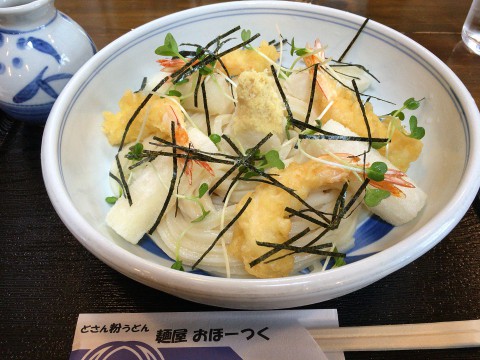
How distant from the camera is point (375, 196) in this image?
1454 mm

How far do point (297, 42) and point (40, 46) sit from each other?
1.41 m

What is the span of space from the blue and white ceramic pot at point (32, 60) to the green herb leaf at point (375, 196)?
1714mm

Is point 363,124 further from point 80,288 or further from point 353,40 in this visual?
point 80,288

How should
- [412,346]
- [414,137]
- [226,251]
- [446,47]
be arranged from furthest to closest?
[446,47] < [414,137] < [226,251] < [412,346]

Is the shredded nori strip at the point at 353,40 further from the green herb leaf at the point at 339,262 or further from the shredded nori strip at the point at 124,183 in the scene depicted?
the shredded nori strip at the point at 124,183

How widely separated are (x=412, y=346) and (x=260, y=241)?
0.61 meters

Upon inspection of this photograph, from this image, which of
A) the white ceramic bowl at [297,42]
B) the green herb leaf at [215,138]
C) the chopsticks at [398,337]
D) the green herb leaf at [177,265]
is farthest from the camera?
the green herb leaf at [215,138]

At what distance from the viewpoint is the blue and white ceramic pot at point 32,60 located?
214 cm

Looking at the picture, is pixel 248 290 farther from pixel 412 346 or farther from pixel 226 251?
pixel 412 346

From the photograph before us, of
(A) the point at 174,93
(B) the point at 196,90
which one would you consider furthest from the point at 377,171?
(A) the point at 174,93

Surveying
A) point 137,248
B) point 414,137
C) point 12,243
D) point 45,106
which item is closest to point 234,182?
point 137,248

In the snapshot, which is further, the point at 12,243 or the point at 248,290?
the point at 12,243

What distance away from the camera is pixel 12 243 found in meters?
1.79

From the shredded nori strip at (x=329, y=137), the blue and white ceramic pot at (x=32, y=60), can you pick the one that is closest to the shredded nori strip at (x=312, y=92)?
the shredded nori strip at (x=329, y=137)
